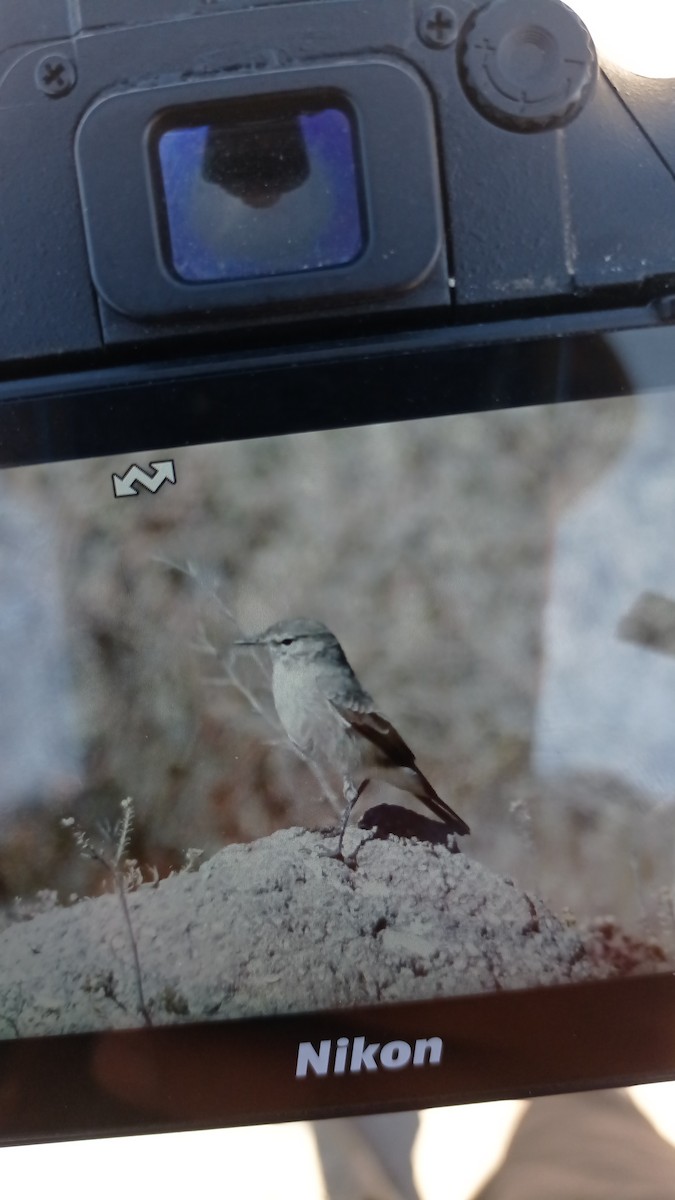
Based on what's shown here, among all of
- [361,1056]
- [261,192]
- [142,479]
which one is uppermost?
[261,192]

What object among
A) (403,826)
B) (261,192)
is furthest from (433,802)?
(261,192)

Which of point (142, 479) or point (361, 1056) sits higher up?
point (142, 479)

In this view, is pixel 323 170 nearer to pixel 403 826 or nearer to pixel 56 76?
pixel 56 76

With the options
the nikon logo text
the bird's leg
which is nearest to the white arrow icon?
the bird's leg

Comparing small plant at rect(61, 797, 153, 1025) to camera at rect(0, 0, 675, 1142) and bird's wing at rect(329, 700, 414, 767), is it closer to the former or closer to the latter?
camera at rect(0, 0, 675, 1142)

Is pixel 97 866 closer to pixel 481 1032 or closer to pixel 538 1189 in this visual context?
pixel 481 1032
